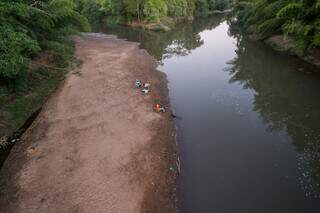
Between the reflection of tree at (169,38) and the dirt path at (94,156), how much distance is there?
15.9 meters

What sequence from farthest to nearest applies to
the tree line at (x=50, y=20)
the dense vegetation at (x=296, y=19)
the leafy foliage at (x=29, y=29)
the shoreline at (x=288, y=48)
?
the shoreline at (x=288, y=48), the dense vegetation at (x=296, y=19), the tree line at (x=50, y=20), the leafy foliage at (x=29, y=29)

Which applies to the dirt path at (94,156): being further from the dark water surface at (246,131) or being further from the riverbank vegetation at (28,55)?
the dark water surface at (246,131)

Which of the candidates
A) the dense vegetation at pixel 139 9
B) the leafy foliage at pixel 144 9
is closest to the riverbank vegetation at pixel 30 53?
the leafy foliage at pixel 144 9

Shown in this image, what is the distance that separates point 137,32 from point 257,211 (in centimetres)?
4945

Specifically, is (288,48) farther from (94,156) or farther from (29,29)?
(94,156)

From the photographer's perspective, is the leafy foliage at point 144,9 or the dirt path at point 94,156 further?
the leafy foliage at point 144,9

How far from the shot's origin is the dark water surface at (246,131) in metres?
14.5

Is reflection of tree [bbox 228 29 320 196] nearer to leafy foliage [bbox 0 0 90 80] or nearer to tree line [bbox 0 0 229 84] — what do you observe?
leafy foliage [bbox 0 0 90 80]

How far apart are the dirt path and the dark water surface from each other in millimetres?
1580

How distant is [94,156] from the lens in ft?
56.7

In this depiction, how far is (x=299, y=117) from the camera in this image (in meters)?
21.7

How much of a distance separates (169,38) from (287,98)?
31082 mm

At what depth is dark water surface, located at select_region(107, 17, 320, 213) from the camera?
14.5 meters

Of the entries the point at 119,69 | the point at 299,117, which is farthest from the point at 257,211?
the point at 119,69
